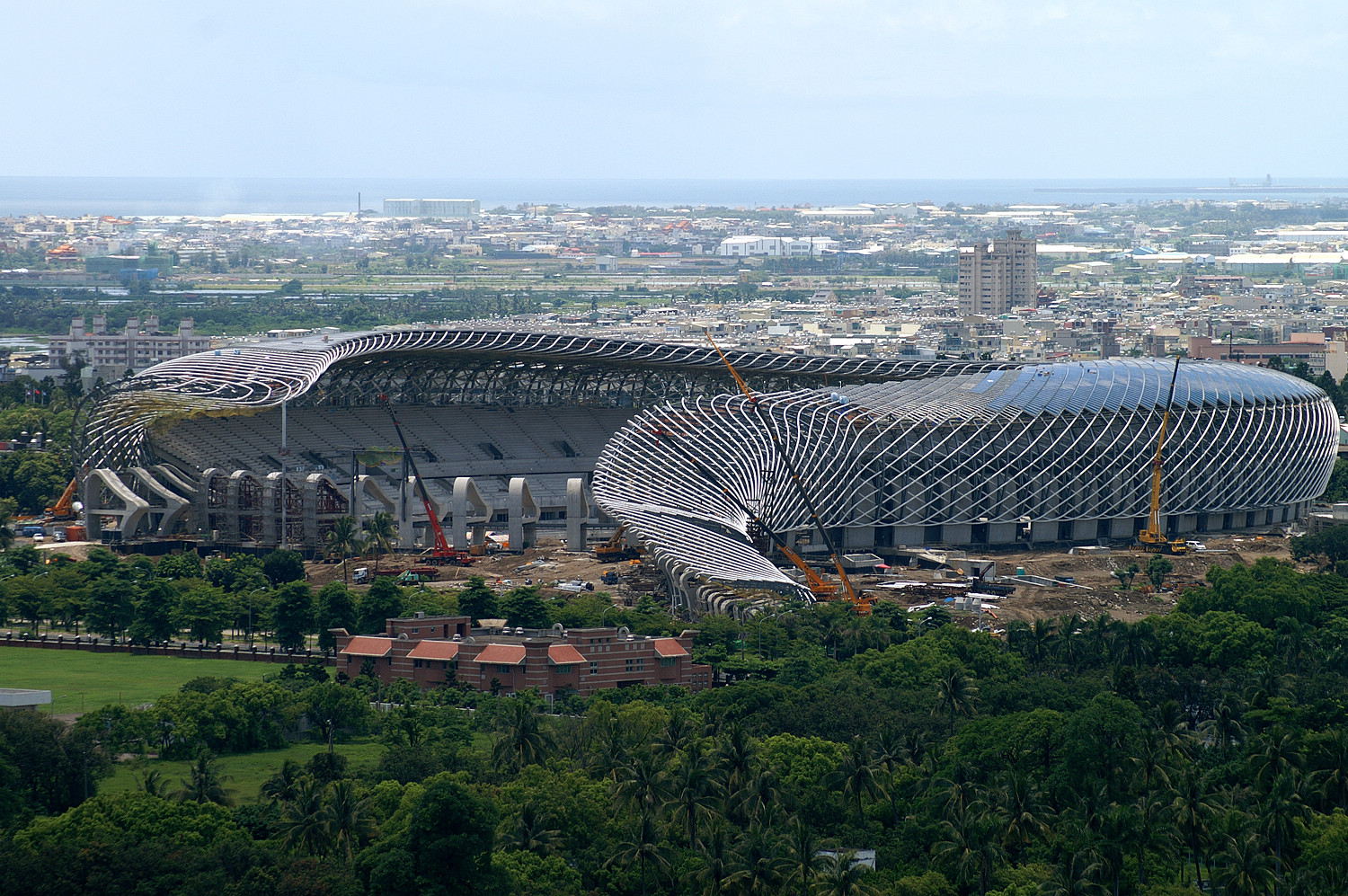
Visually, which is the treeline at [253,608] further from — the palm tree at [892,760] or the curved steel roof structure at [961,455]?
the palm tree at [892,760]

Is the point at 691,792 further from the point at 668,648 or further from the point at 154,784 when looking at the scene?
the point at 668,648

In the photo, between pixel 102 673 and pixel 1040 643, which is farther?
pixel 102 673

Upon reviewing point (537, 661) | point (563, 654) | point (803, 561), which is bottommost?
point (803, 561)

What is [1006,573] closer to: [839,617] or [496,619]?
[839,617]

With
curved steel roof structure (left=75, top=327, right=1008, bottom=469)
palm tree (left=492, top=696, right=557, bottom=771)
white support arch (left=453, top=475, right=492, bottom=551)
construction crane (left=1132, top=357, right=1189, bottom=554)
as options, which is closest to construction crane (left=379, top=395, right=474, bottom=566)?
white support arch (left=453, top=475, right=492, bottom=551)

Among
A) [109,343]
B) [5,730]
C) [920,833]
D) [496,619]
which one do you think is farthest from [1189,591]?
[109,343]

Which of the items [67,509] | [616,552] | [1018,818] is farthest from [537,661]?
[67,509]

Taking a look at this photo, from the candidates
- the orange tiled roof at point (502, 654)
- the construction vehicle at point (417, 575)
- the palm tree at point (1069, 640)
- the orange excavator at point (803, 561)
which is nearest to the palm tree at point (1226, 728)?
the palm tree at point (1069, 640)
